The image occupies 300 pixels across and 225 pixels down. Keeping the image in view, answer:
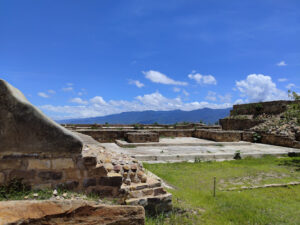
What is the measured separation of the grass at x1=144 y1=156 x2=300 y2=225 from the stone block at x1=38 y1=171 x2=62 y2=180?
5.28 feet

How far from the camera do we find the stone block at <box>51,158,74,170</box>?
354 centimetres

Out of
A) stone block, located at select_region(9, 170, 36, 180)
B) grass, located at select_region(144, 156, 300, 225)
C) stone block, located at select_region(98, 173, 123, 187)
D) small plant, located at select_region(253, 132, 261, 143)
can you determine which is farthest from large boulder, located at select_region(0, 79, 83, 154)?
small plant, located at select_region(253, 132, 261, 143)

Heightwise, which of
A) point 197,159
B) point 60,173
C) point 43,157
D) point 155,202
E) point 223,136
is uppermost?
point 43,157

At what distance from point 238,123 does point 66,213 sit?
2204 cm

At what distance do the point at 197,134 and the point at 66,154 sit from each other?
13660 millimetres

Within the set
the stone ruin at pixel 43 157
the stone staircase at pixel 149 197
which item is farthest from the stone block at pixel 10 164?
the stone staircase at pixel 149 197

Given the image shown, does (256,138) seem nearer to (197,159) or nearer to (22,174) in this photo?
(197,159)

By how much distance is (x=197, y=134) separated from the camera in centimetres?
1634

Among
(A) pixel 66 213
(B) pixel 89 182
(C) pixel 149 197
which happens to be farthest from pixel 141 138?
(A) pixel 66 213

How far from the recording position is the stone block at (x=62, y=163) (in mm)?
3543

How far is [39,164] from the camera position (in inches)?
137

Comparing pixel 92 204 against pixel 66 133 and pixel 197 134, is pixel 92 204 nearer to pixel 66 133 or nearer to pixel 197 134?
pixel 66 133

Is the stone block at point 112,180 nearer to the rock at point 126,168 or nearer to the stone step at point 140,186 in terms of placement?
the stone step at point 140,186

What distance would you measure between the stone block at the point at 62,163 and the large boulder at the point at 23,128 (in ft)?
0.48
